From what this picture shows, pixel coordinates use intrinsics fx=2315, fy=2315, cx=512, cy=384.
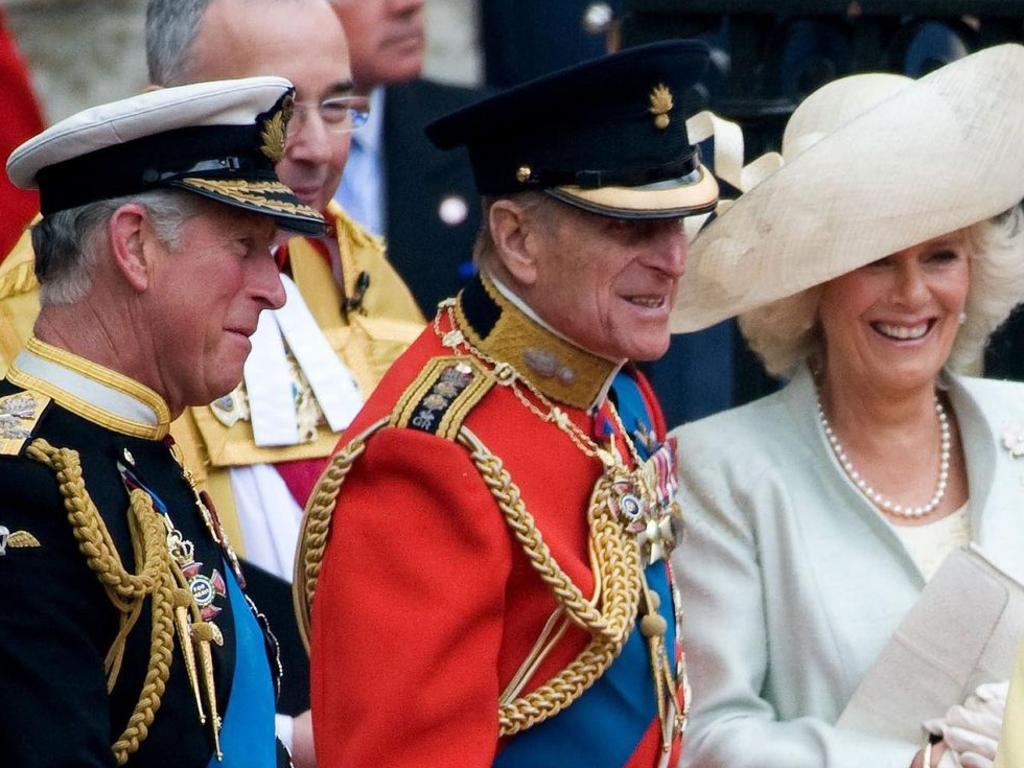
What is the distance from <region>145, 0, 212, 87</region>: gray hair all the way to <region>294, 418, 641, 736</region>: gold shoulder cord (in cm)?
98

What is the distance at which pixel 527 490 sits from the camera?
3.55m

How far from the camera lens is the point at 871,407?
14.6 feet

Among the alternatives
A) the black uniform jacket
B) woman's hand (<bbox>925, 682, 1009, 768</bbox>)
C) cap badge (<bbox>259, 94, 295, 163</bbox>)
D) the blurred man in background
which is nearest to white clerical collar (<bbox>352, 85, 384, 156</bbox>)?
the blurred man in background

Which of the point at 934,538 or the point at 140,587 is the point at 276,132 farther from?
the point at 934,538

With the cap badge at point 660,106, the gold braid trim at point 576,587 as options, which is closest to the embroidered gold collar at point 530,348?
the gold braid trim at point 576,587

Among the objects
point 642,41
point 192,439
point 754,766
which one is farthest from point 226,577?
point 642,41

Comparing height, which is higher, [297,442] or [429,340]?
[429,340]

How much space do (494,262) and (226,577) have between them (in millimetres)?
702

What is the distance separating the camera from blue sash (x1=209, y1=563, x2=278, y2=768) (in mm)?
3211

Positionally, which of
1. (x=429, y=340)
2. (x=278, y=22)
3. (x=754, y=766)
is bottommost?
(x=754, y=766)

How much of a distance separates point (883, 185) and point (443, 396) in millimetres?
1114

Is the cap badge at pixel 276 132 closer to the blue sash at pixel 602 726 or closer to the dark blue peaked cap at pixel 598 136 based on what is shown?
the dark blue peaked cap at pixel 598 136

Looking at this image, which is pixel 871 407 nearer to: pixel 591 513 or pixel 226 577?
pixel 591 513

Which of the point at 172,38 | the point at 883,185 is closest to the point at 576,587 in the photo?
the point at 883,185
